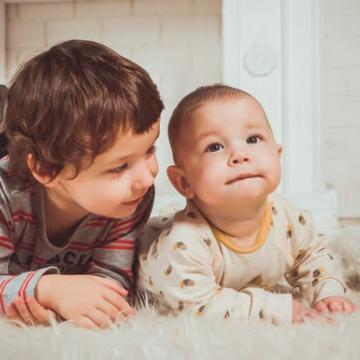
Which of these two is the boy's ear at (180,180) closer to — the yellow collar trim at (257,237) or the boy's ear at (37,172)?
the yellow collar trim at (257,237)

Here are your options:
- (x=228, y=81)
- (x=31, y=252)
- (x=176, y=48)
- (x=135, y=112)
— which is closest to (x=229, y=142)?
(x=135, y=112)

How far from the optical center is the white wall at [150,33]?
205cm

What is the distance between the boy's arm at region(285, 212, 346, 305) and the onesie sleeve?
129 mm

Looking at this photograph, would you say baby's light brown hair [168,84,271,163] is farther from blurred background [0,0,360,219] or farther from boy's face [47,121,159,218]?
blurred background [0,0,360,219]

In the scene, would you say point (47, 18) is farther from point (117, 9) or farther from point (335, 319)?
point (335, 319)

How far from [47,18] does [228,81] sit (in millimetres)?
836

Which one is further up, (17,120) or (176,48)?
(176,48)

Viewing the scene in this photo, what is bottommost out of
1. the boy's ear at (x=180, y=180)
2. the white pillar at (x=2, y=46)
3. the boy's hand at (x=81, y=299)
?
the boy's hand at (x=81, y=299)

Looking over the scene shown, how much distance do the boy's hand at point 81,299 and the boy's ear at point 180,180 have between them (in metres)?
0.20

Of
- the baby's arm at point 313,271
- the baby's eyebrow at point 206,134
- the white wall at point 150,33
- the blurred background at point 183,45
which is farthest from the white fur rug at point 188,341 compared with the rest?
the white wall at point 150,33

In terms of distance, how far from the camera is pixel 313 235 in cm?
98

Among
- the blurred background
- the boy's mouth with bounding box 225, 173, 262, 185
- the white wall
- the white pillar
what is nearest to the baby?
the boy's mouth with bounding box 225, 173, 262, 185

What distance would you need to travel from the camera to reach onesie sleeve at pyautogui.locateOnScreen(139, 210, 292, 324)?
797mm

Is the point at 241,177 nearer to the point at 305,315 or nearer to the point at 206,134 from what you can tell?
the point at 206,134
